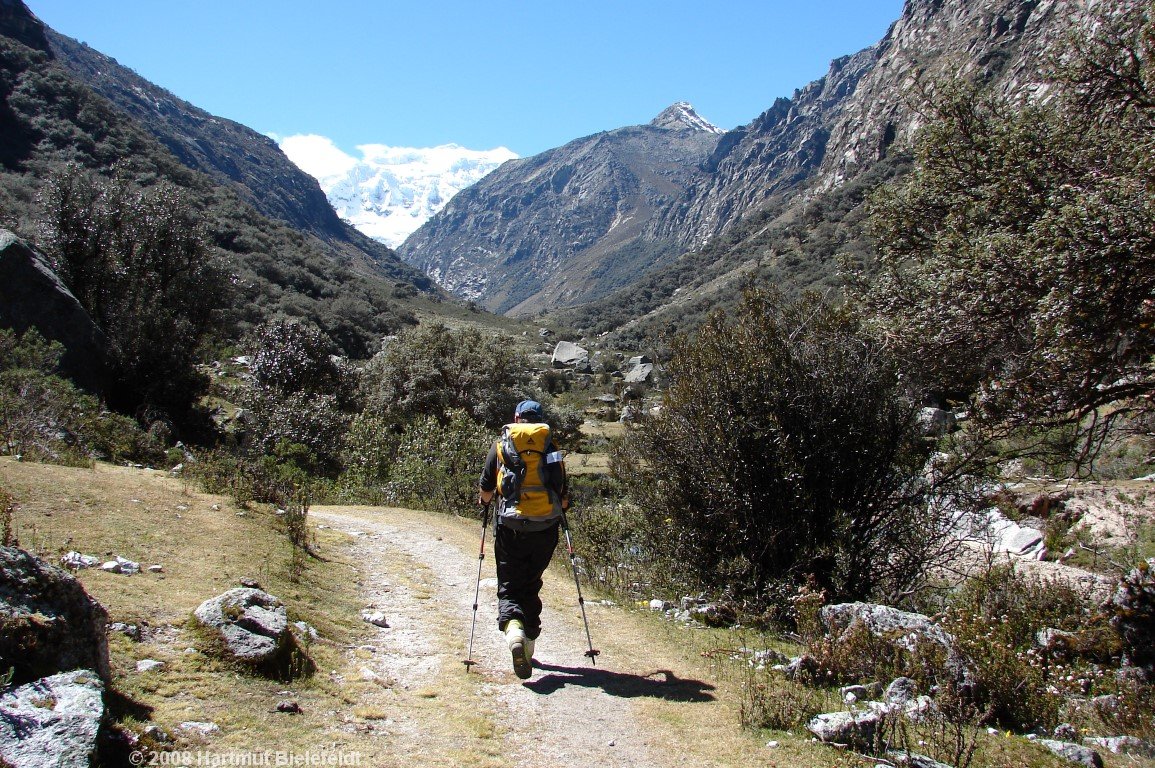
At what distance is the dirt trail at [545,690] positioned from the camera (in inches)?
177

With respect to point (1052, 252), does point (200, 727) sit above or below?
below

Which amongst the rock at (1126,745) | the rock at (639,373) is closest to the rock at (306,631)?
the rock at (1126,745)

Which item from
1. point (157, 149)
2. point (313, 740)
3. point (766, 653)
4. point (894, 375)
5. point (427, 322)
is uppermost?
point (157, 149)

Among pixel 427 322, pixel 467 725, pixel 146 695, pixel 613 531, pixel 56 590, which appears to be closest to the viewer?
pixel 56 590

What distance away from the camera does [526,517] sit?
6.00 m

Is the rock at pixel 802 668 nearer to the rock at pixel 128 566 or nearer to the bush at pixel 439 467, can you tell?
the rock at pixel 128 566

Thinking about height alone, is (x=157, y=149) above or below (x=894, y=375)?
above

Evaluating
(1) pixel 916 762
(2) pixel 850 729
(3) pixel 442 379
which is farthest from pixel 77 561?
(3) pixel 442 379

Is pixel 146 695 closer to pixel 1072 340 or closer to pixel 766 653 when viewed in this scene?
pixel 766 653

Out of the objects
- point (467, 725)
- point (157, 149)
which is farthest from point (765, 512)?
point (157, 149)

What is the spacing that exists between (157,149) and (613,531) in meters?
68.6

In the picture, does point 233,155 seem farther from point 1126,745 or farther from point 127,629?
point 1126,745

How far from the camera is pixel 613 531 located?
43.6 feet

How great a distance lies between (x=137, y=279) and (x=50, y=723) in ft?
79.3
